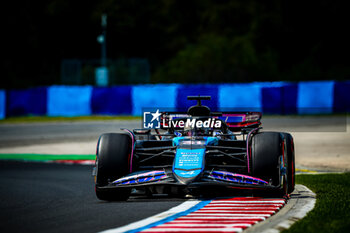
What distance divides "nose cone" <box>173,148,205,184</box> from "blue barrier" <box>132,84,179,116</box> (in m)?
21.7

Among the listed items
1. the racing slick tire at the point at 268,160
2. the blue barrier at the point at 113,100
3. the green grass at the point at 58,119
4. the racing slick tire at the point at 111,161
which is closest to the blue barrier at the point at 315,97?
the green grass at the point at 58,119

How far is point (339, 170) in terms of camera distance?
39.3 ft

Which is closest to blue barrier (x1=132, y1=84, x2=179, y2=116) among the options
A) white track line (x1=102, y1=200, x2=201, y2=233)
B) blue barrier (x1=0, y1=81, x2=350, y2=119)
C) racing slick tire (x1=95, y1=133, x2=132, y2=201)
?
blue barrier (x1=0, y1=81, x2=350, y2=119)

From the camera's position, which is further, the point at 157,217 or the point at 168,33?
the point at 168,33

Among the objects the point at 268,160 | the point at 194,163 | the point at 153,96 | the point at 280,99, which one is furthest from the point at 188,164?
the point at 153,96

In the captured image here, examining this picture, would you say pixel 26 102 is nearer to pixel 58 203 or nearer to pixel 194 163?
pixel 58 203

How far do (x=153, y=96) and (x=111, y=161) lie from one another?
22452mm

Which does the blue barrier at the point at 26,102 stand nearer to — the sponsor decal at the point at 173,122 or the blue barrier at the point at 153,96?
the blue barrier at the point at 153,96

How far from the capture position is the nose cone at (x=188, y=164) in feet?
25.0

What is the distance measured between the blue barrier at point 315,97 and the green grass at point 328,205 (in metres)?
18.0

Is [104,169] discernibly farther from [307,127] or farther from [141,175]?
[307,127]

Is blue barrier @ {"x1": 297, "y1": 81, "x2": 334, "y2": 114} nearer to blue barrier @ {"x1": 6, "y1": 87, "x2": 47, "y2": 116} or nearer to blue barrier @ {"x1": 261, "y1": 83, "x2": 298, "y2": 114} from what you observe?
blue barrier @ {"x1": 261, "y1": 83, "x2": 298, "y2": 114}

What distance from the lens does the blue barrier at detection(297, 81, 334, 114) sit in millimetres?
28719

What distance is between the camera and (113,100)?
30984 mm
